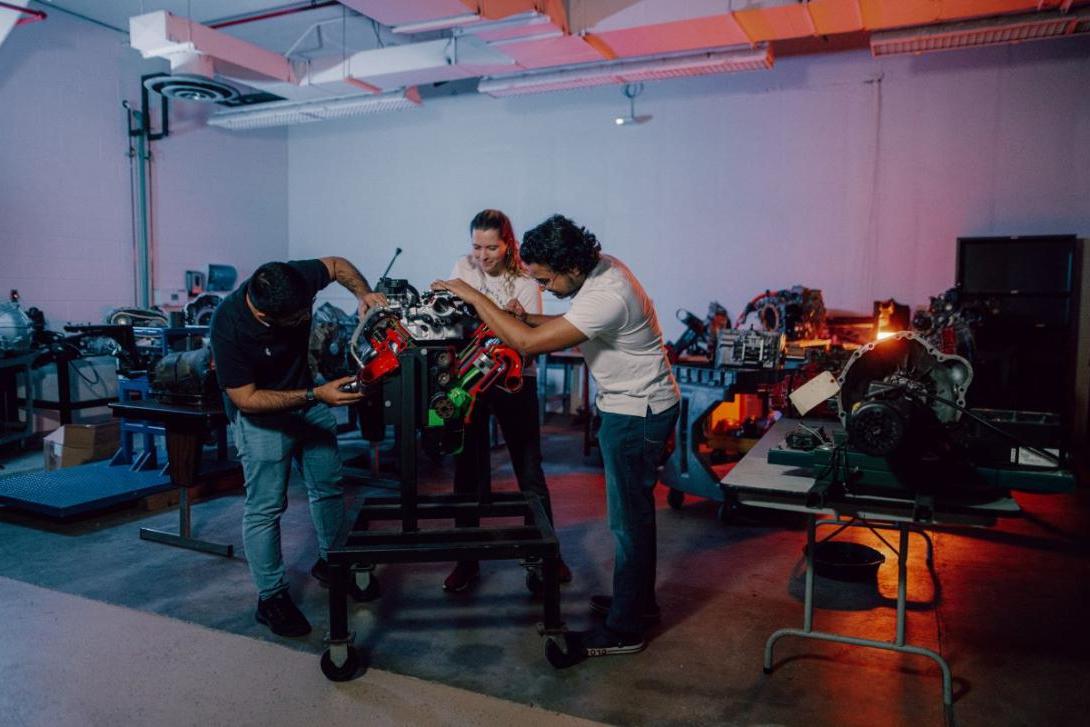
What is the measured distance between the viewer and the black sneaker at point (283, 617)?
252 centimetres

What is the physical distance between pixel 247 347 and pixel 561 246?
1068mm

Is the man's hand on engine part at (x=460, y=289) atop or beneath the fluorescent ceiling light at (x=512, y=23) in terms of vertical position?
beneath

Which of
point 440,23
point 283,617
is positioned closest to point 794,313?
point 440,23

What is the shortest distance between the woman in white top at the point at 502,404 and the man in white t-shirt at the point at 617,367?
1.47 feet

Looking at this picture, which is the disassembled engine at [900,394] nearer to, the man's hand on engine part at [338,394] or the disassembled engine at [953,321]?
the man's hand on engine part at [338,394]

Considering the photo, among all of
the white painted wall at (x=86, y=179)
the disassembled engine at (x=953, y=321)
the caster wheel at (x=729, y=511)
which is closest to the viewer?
the disassembled engine at (x=953, y=321)

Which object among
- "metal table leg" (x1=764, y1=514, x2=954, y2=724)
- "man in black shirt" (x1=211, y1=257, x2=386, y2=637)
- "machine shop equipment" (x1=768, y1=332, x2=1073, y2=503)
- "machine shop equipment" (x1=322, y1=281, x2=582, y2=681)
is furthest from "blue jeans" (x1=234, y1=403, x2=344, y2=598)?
"machine shop equipment" (x1=768, y1=332, x2=1073, y2=503)

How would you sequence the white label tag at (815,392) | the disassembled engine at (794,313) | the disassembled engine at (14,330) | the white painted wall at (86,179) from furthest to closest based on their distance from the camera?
the white painted wall at (86,179) < the disassembled engine at (14,330) < the disassembled engine at (794,313) < the white label tag at (815,392)

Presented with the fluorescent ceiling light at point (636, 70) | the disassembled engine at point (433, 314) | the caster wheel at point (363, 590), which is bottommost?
the caster wheel at point (363, 590)

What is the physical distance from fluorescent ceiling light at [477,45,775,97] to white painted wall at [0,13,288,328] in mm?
3347

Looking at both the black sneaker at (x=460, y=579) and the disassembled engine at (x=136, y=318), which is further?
the disassembled engine at (x=136, y=318)

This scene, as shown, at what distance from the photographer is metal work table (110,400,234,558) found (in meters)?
3.20

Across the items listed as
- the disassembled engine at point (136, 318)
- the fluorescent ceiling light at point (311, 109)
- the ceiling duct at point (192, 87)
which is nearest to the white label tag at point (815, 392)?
the disassembled engine at point (136, 318)

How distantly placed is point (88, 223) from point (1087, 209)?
8186mm
